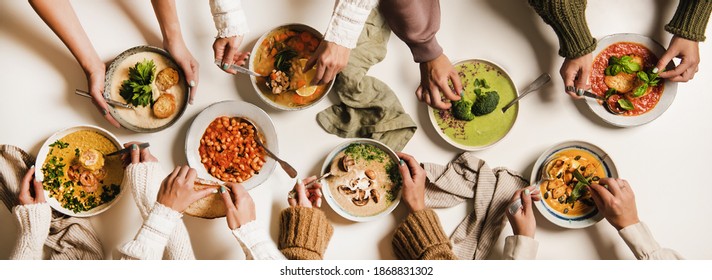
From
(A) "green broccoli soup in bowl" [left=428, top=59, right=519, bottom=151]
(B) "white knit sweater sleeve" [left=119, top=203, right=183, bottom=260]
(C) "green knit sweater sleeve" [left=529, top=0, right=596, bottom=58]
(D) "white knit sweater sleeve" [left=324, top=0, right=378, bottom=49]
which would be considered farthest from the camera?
(A) "green broccoli soup in bowl" [left=428, top=59, right=519, bottom=151]

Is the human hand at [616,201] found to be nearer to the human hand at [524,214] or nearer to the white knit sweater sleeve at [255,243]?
the human hand at [524,214]

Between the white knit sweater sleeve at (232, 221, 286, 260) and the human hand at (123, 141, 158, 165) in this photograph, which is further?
the human hand at (123, 141, 158, 165)

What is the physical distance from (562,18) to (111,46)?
5.98 ft

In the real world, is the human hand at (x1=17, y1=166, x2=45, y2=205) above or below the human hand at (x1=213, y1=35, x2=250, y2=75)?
below

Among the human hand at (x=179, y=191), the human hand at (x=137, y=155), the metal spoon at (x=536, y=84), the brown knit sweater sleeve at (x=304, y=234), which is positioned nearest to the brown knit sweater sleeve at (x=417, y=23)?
the metal spoon at (x=536, y=84)

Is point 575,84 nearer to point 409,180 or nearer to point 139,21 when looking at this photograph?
point 409,180

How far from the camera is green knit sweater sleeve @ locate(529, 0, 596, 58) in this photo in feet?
5.97

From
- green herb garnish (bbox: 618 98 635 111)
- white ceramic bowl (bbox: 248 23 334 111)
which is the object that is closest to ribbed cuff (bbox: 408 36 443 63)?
white ceramic bowl (bbox: 248 23 334 111)

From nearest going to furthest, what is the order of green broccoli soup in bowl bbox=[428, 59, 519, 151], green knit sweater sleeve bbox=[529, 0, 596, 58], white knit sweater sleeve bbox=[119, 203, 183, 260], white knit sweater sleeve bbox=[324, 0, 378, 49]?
white knit sweater sleeve bbox=[324, 0, 378, 49]
white knit sweater sleeve bbox=[119, 203, 183, 260]
green knit sweater sleeve bbox=[529, 0, 596, 58]
green broccoli soup in bowl bbox=[428, 59, 519, 151]

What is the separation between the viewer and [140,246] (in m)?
1.72

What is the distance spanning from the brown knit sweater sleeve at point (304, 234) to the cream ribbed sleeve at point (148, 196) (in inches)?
15.2

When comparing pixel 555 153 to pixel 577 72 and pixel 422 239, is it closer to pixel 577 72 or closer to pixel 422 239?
pixel 577 72

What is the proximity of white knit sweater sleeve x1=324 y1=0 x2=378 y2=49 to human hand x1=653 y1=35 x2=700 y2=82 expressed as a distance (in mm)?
1204

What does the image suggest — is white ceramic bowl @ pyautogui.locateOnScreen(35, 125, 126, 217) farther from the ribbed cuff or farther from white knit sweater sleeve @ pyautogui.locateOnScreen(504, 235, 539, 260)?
white knit sweater sleeve @ pyautogui.locateOnScreen(504, 235, 539, 260)
